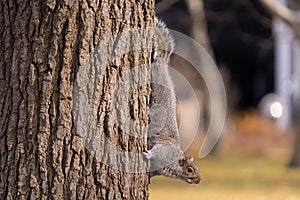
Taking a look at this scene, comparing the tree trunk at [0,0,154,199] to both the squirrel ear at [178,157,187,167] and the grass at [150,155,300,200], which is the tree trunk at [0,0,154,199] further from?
the grass at [150,155,300,200]

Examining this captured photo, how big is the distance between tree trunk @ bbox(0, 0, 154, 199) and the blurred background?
15.3 ft

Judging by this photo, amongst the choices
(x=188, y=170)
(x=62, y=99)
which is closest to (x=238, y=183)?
(x=188, y=170)

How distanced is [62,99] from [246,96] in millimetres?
23416

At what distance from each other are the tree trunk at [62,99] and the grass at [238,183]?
6.91 metres

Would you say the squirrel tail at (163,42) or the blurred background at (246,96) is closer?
the squirrel tail at (163,42)

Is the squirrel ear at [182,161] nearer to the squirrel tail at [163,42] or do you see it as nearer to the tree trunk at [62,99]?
the squirrel tail at [163,42]

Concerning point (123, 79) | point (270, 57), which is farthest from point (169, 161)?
point (270, 57)

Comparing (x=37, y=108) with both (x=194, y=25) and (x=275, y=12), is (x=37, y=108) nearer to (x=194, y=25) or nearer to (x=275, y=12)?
(x=275, y=12)

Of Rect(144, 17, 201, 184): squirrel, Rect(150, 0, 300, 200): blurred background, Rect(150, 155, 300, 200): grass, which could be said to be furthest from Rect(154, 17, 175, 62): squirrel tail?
Rect(150, 155, 300, 200): grass

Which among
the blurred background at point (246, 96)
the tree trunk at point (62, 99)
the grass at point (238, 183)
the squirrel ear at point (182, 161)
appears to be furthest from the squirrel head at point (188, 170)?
the grass at point (238, 183)

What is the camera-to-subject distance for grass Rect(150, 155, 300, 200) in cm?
1158

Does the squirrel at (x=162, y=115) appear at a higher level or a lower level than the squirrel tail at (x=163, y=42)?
lower

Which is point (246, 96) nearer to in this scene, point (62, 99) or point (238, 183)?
point (238, 183)

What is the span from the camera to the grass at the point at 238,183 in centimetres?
1158
